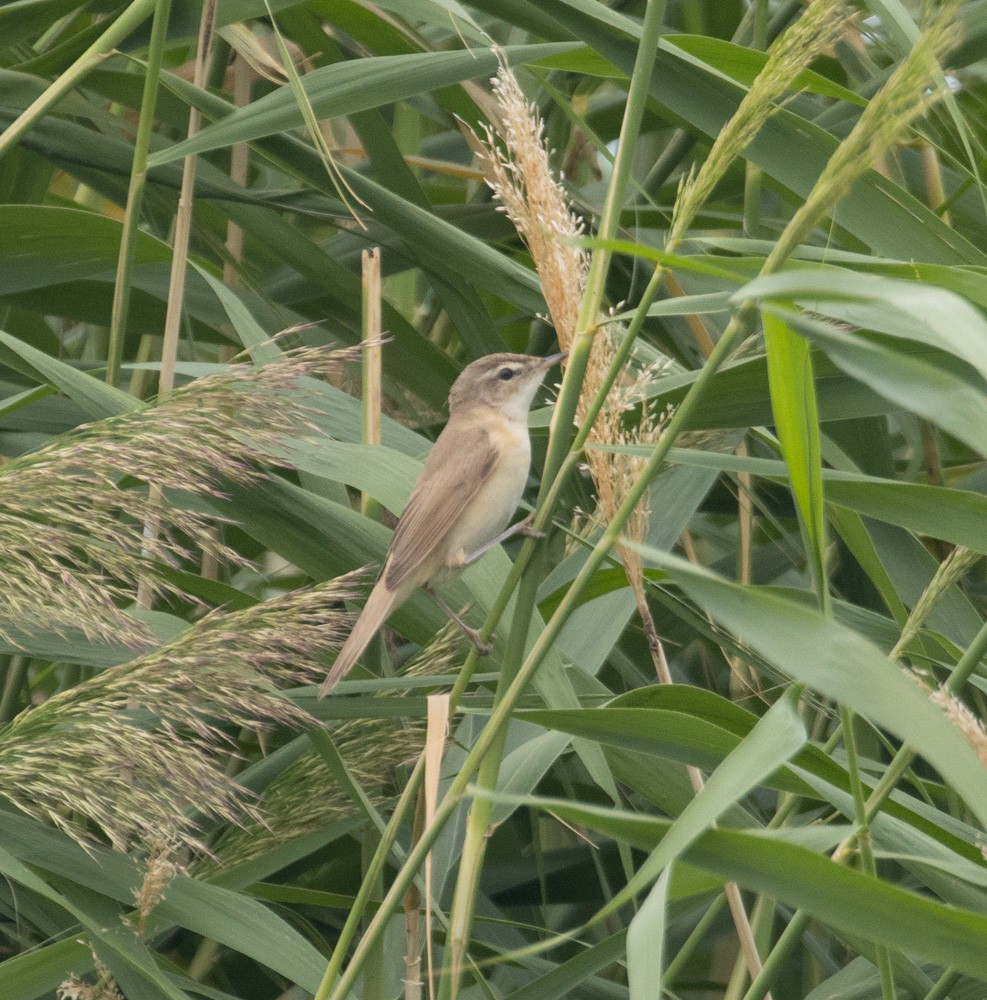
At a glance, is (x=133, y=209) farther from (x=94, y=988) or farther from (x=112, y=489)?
(x=94, y=988)

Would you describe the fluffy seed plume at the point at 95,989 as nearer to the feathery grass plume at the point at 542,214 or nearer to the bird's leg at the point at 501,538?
the bird's leg at the point at 501,538

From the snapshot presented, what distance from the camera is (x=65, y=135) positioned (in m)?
2.35

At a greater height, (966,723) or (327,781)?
(966,723)

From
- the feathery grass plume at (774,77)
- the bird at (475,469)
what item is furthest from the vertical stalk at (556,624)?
the bird at (475,469)

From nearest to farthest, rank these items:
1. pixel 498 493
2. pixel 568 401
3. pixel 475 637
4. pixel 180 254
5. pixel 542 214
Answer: pixel 568 401, pixel 542 214, pixel 475 637, pixel 180 254, pixel 498 493

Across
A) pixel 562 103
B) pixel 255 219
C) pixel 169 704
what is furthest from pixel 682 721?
pixel 255 219

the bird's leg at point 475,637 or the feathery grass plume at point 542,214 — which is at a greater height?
the feathery grass plume at point 542,214

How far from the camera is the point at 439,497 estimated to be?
7.75ft

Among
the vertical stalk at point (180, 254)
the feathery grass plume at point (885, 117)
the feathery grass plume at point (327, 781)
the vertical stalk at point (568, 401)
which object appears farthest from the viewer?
the vertical stalk at point (180, 254)

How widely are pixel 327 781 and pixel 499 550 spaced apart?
0.56m

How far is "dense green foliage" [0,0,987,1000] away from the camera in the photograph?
1.06 metres

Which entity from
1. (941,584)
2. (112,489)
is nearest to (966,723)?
(941,584)

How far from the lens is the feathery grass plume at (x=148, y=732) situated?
4.65 ft

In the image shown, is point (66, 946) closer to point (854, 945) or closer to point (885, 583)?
point (854, 945)
